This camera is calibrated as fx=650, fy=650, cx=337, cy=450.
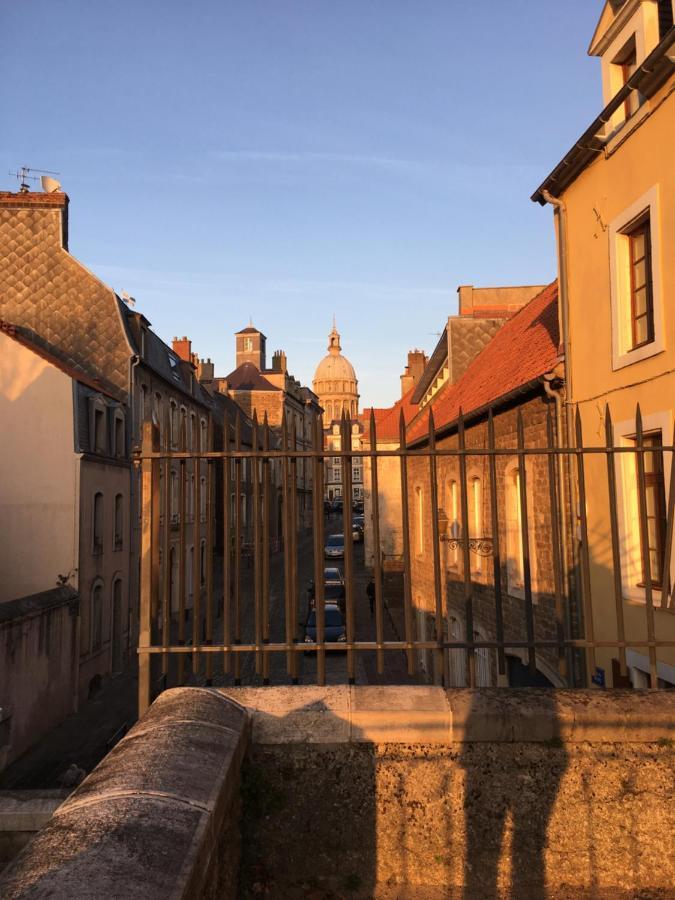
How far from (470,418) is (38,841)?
10.7 m

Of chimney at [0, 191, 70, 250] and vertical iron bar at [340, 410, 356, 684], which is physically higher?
chimney at [0, 191, 70, 250]

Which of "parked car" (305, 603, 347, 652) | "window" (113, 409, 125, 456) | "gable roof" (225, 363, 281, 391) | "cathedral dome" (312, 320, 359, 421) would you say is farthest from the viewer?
"cathedral dome" (312, 320, 359, 421)

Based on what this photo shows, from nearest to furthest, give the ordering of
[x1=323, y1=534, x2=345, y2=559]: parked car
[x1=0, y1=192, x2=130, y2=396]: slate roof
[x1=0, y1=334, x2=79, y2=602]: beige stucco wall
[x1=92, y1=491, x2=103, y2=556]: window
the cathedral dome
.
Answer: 1. [x1=0, y1=334, x2=79, y2=602]: beige stucco wall
2. [x1=92, y1=491, x2=103, y2=556]: window
3. [x1=0, y1=192, x2=130, y2=396]: slate roof
4. [x1=323, y1=534, x2=345, y2=559]: parked car
5. the cathedral dome

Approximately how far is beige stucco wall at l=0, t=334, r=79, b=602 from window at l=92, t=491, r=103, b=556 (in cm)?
132

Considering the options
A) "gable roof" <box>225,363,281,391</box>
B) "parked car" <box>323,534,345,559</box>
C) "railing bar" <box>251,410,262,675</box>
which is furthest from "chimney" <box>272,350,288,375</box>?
"railing bar" <box>251,410,262,675</box>

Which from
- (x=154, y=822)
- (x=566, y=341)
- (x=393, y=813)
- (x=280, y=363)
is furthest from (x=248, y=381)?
(x=154, y=822)

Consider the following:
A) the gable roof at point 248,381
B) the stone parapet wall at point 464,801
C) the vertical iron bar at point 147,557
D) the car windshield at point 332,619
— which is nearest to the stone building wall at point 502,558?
the stone parapet wall at point 464,801

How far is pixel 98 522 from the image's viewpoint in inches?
770

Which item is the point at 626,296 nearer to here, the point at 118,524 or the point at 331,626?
the point at 331,626

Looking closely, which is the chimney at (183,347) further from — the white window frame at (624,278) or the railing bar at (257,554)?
the railing bar at (257,554)

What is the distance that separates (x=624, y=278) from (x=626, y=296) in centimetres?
24

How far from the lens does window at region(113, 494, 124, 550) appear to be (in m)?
20.9

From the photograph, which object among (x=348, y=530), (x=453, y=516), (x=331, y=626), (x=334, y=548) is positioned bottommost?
(x=331, y=626)

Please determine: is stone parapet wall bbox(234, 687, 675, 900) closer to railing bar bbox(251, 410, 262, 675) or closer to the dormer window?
railing bar bbox(251, 410, 262, 675)
